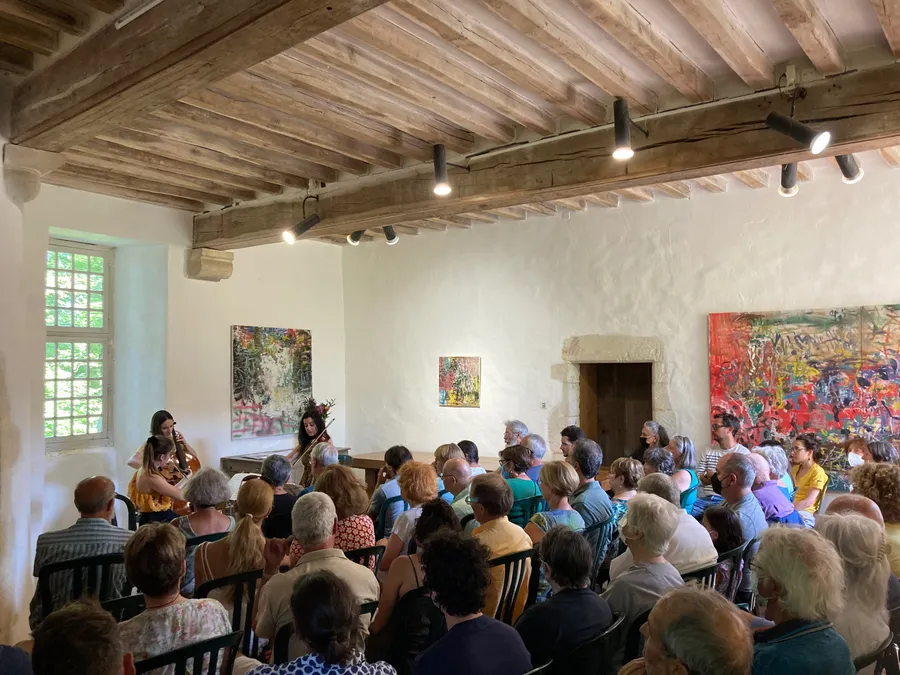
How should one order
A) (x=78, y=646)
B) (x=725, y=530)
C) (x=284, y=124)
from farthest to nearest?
(x=284, y=124)
(x=725, y=530)
(x=78, y=646)

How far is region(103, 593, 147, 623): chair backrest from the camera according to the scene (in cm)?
232

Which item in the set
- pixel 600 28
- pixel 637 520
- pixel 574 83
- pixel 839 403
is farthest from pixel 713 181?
pixel 637 520

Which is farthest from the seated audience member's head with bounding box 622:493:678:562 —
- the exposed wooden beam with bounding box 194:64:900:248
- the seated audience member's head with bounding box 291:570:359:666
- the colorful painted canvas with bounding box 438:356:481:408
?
the colorful painted canvas with bounding box 438:356:481:408

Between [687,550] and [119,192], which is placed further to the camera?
[119,192]

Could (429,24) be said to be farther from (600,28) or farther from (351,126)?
(351,126)

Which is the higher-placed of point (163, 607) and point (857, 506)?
point (857, 506)

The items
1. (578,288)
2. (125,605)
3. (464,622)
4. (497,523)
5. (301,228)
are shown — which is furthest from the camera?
(578,288)

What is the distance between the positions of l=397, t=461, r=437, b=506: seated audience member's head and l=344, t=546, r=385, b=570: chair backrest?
45cm

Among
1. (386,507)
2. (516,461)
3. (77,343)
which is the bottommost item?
(386,507)

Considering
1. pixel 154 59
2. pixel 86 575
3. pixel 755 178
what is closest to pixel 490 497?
pixel 86 575

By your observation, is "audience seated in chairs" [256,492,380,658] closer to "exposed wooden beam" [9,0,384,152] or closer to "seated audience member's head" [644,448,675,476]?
"exposed wooden beam" [9,0,384,152]

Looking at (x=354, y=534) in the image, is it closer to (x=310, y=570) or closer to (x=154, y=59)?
(x=310, y=570)

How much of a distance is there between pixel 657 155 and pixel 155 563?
11.5 feet

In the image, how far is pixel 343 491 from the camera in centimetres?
328
